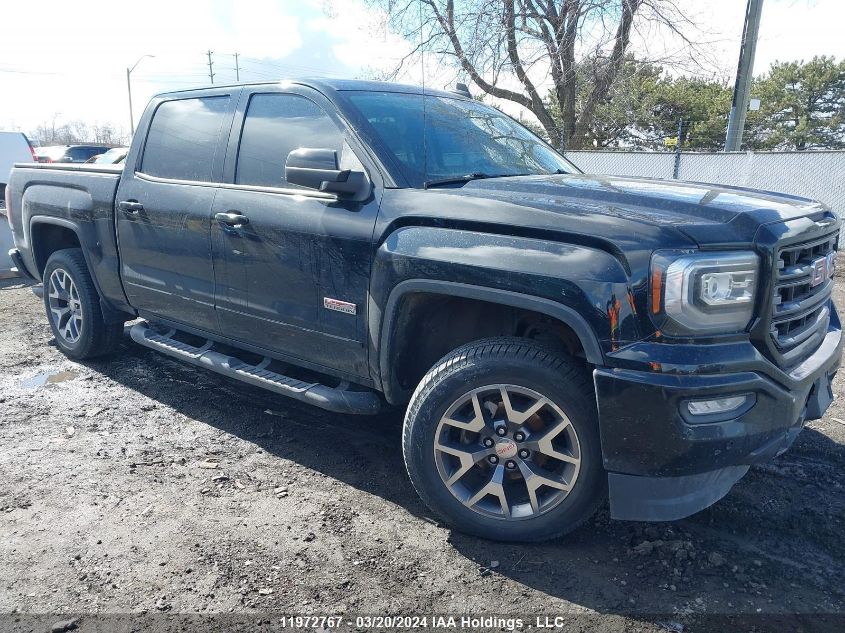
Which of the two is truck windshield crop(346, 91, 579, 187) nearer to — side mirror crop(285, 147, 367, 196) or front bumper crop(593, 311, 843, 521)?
side mirror crop(285, 147, 367, 196)

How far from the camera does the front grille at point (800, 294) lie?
2619 mm

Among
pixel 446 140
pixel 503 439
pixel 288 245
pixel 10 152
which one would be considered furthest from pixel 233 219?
pixel 10 152

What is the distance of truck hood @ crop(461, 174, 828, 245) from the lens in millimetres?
2529

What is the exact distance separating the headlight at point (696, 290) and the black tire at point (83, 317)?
166 inches

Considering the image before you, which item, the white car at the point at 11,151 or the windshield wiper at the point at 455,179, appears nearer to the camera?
the windshield wiper at the point at 455,179

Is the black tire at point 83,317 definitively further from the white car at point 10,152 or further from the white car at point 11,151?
the white car at point 11,151

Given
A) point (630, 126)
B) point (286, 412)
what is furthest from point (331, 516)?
point (630, 126)

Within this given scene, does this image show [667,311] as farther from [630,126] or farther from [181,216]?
[630,126]

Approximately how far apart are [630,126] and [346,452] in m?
21.4

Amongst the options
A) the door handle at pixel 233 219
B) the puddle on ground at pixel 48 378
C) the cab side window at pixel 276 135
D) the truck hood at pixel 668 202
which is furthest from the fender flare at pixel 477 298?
the puddle on ground at pixel 48 378

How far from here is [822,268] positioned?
298 cm

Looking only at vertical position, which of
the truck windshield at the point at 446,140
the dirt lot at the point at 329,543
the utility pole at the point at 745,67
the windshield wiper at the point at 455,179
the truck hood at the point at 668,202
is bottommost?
the dirt lot at the point at 329,543

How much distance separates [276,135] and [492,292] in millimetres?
1741

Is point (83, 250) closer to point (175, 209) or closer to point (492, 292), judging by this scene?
point (175, 209)
